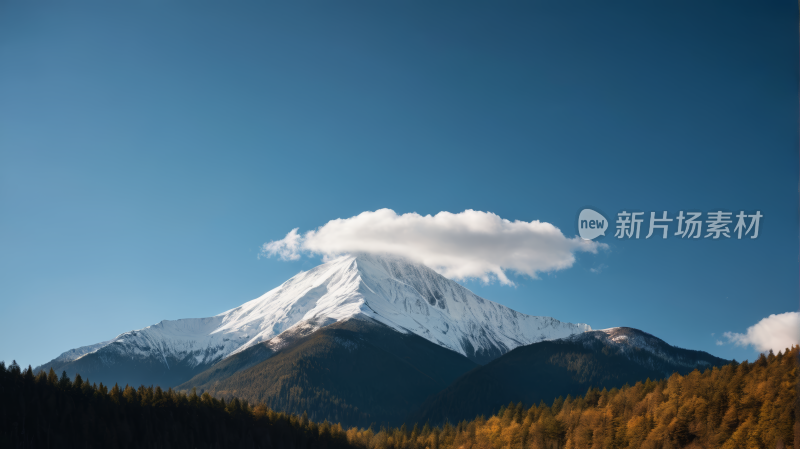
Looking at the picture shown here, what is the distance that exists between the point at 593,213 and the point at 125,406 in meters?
177

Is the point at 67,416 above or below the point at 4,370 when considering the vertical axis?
below

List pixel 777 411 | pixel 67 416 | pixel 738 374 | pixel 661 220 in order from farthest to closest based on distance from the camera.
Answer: pixel 738 374 < pixel 67 416 < pixel 777 411 < pixel 661 220

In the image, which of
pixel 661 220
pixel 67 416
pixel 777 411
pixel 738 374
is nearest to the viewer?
pixel 661 220

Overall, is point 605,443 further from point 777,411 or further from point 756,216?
point 756,216

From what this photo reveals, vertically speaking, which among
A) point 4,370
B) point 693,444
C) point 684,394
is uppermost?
point 4,370

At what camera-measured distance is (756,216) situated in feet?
242

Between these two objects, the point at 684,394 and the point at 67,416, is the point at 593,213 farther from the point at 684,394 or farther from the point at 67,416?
the point at 67,416

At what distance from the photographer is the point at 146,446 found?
628 ft

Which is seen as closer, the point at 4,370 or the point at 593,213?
the point at 593,213

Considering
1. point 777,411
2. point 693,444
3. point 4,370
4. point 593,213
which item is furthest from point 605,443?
point 4,370

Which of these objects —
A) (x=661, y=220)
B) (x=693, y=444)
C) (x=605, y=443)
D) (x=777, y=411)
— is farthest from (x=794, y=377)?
(x=661, y=220)

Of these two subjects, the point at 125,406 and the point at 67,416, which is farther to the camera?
the point at 125,406

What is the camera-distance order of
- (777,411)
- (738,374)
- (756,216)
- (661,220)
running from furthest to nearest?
(738,374) < (777,411) < (661,220) < (756,216)

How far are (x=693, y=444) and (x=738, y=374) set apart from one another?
30.1m
